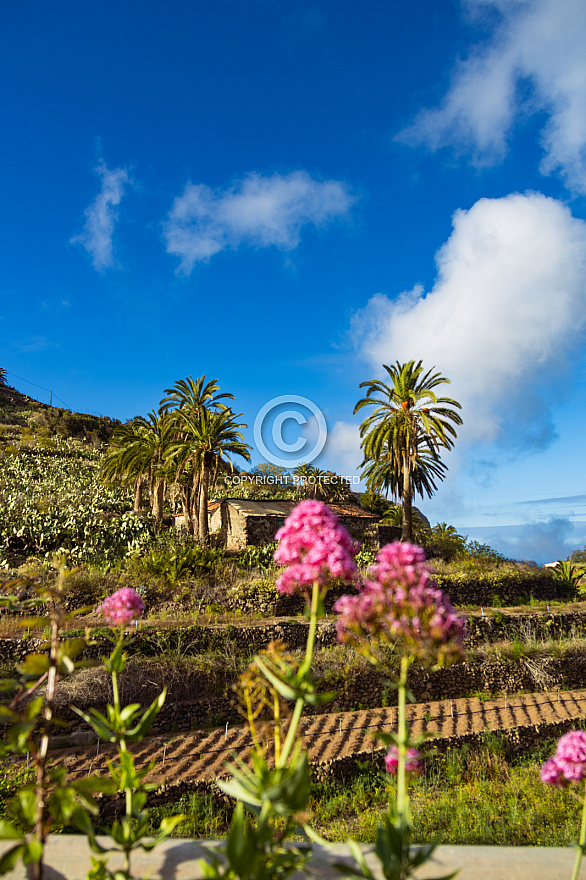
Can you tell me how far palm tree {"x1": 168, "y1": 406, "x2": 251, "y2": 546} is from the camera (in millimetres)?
22953

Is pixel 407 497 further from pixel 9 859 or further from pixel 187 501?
pixel 9 859

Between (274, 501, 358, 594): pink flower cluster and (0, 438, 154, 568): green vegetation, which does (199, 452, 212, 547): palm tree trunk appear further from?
(274, 501, 358, 594): pink flower cluster

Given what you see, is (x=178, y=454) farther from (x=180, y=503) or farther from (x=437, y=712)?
(x=437, y=712)

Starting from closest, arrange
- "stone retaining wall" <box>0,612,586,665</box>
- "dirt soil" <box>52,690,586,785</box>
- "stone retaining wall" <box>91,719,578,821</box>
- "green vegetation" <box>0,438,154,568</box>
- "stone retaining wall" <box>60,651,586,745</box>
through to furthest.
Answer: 1. "stone retaining wall" <box>91,719,578,821</box>
2. "dirt soil" <box>52,690,586,785</box>
3. "stone retaining wall" <box>60,651,586,745</box>
4. "stone retaining wall" <box>0,612,586,665</box>
5. "green vegetation" <box>0,438,154,568</box>

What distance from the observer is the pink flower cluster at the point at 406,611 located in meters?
1.90

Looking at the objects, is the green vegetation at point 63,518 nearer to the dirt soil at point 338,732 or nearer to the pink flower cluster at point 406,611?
the dirt soil at point 338,732

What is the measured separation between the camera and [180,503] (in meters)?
33.2

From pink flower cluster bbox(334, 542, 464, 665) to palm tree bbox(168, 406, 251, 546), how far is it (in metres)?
21.0

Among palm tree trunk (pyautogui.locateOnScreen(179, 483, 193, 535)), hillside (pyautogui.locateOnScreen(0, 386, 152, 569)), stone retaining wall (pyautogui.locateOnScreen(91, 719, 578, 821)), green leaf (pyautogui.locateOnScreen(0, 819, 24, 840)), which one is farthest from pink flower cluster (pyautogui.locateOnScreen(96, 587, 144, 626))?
palm tree trunk (pyautogui.locateOnScreen(179, 483, 193, 535))

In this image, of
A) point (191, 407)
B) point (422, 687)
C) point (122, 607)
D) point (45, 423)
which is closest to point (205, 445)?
point (191, 407)

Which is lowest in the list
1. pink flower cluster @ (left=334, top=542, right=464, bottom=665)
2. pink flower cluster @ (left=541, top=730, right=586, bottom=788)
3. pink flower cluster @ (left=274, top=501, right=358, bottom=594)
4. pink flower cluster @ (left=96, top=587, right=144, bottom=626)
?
pink flower cluster @ (left=541, top=730, right=586, bottom=788)

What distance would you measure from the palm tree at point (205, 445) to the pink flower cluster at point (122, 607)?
1978cm

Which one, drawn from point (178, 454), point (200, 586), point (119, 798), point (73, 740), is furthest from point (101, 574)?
point (119, 798)

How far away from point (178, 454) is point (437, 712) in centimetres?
1611
